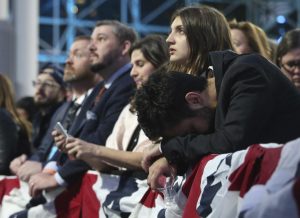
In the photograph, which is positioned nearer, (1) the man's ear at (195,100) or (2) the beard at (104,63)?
(1) the man's ear at (195,100)

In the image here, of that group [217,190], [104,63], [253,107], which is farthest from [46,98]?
[217,190]

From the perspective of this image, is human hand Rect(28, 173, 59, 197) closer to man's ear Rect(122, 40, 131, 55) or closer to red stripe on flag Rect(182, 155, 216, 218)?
man's ear Rect(122, 40, 131, 55)

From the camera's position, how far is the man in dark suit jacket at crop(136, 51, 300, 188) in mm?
3111

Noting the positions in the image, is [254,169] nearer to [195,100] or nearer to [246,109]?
[246,109]

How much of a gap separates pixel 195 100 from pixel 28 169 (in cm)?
296

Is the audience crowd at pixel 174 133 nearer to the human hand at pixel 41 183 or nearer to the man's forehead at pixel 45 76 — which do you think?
the human hand at pixel 41 183

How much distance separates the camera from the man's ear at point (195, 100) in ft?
10.9

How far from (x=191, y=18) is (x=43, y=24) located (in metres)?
17.7

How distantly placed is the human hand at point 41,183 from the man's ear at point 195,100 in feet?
6.79

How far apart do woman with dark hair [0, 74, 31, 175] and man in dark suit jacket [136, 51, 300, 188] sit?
3164mm

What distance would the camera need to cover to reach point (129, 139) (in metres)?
4.77

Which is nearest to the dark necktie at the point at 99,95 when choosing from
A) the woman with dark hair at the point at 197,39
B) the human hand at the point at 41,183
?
the human hand at the point at 41,183

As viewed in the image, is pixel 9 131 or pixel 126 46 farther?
pixel 9 131

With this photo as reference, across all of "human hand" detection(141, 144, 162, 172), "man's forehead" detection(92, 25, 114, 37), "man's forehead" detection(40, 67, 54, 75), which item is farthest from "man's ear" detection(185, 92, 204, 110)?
"man's forehead" detection(40, 67, 54, 75)
